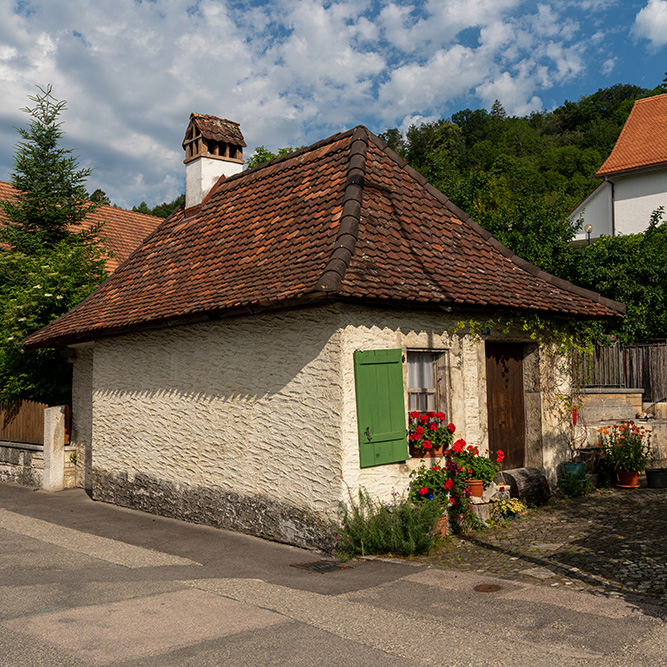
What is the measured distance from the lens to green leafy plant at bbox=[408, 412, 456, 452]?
8219mm

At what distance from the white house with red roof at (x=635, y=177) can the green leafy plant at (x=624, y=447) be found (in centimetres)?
2020

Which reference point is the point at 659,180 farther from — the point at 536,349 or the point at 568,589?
the point at 568,589

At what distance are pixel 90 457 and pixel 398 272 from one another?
786cm

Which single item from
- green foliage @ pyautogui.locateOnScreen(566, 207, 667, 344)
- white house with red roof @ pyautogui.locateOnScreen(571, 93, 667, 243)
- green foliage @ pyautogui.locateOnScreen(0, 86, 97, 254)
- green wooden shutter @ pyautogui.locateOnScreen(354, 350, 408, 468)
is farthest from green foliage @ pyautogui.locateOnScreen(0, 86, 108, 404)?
white house with red roof @ pyautogui.locateOnScreen(571, 93, 667, 243)

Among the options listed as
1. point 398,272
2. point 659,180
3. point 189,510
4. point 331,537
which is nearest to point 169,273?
point 189,510

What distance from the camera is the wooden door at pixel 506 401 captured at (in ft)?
31.6

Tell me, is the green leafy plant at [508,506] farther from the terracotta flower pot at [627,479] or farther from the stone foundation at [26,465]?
the stone foundation at [26,465]

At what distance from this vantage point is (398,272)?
8172 mm

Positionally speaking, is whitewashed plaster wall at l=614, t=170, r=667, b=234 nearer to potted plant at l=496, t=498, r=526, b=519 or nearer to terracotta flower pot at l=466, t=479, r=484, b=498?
potted plant at l=496, t=498, r=526, b=519

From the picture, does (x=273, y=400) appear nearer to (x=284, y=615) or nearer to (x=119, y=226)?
(x=284, y=615)

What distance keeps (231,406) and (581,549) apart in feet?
15.2

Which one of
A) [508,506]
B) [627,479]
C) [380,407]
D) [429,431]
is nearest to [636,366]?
[627,479]

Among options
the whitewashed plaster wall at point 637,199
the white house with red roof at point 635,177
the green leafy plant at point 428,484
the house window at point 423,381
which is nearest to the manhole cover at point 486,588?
the green leafy plant at point 428,484

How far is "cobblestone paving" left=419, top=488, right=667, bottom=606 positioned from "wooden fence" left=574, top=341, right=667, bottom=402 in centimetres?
617
